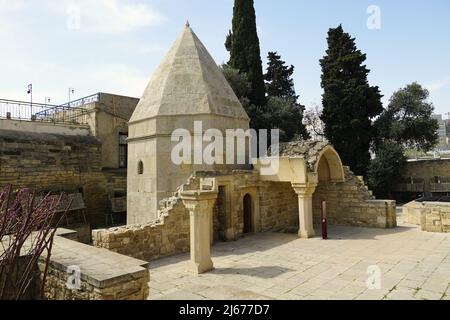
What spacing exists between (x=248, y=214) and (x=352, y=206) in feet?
15.2

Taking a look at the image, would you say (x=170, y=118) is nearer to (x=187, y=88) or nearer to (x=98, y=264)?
(x=187, y=88)

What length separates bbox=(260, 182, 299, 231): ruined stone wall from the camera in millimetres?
12177

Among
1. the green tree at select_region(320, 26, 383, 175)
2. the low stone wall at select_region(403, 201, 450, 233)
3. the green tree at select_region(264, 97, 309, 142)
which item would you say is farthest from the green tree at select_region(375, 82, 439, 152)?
the low stone wall at select_region(403, 201, 450, 233)

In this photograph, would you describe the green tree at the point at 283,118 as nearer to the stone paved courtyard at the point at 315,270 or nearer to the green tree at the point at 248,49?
the green tree at the point at 248,49

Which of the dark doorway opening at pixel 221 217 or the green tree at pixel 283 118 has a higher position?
the green tree at pixel 283 118

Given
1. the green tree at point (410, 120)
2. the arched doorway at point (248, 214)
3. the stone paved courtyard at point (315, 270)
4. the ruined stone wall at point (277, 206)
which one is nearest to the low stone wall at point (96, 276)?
the stone paved courtyard at point (315, 270)

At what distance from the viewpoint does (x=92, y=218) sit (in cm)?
1602

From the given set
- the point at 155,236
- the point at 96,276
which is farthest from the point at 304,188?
the point at 96,276

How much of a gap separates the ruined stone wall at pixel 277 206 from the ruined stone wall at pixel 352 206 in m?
1.31

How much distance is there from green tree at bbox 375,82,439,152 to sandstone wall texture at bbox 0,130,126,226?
64.7 feet

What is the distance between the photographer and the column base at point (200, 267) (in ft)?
23.4

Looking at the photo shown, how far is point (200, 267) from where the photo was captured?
717cm

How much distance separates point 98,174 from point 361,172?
17.6m
